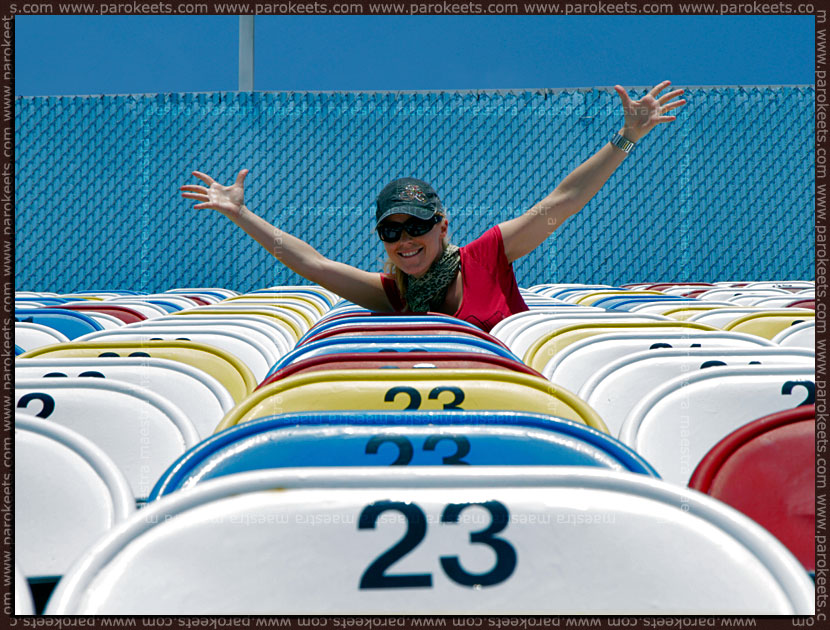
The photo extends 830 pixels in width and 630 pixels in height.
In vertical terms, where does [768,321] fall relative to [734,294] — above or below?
below

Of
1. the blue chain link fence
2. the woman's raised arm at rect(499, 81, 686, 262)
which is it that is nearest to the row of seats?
the woman's raised arm at rect(499, 81, 686, 262)

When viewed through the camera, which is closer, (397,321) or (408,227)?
(397,321)

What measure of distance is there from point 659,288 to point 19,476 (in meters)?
5.57

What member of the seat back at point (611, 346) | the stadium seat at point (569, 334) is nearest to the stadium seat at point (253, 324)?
the stadium seat at point (569, 334)

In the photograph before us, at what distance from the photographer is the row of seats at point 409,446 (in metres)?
0.68

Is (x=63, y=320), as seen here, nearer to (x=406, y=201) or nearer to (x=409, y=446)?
(x=406, y=201)

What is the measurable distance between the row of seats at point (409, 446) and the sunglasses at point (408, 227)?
0.49 meters

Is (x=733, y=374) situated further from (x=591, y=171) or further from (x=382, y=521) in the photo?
(x=591, y=171)

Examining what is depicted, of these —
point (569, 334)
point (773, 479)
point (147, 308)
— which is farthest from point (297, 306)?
point (773, 479)

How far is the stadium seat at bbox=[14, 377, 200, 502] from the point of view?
4.25 feet

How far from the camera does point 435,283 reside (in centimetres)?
254

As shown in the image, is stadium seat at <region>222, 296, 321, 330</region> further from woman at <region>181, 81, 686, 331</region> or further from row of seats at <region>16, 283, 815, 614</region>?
row of seats at <region>16, 283, 815, 614</region>

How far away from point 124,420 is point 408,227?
4.08 feet

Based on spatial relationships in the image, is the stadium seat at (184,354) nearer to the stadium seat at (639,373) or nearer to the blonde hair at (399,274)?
the stadium seat at (639,373)
